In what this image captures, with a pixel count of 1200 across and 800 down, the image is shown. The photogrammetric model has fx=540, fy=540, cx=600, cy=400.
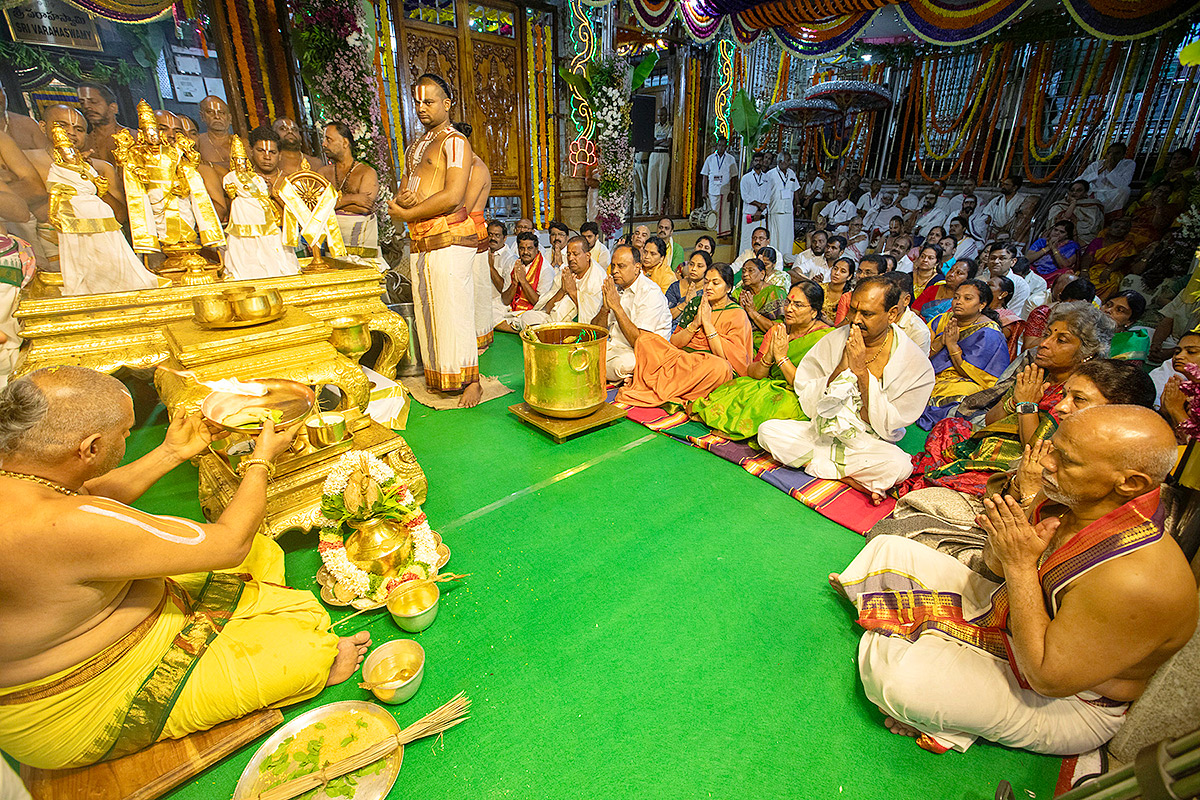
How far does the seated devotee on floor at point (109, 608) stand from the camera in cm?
143

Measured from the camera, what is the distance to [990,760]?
193 centimetres

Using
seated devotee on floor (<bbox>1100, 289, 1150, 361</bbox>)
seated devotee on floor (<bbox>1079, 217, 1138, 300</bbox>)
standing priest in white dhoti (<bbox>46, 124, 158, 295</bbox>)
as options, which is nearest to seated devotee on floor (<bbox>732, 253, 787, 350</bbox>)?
seated devotee on floor (<bbox>1100, 289, 1150, 361</bbox>)

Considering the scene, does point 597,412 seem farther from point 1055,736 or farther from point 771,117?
point 771,117

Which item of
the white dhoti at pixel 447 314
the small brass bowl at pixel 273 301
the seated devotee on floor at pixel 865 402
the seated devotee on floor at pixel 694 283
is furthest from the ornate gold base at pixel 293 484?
the seated devotee on floor at pixel 694 283

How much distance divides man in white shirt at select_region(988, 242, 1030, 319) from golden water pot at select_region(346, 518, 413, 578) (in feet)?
22.2

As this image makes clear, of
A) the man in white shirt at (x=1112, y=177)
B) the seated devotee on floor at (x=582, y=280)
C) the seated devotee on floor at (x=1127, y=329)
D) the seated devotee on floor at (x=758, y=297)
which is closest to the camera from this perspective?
the seated devotee on floor at (x=1127, y=329)

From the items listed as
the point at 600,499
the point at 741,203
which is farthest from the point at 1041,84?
the point at 600,499

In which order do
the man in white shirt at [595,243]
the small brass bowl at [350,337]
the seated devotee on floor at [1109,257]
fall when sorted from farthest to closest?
the seated devotee on floor at [1109,257] → the man in white shirt at [595,243] → the small brass bowl at [350,337]

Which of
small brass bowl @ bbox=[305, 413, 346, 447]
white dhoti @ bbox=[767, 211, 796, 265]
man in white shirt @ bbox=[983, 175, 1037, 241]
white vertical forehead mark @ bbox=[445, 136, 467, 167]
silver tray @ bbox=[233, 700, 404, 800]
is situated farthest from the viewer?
A: white dhoti @ bbox=[767, 211, 796, 265]

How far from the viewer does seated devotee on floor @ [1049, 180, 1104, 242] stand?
984 centimetres

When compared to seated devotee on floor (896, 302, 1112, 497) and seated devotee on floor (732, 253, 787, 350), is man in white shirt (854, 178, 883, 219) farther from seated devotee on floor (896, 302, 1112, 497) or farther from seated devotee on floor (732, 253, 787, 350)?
seated devotee on floor (896, 302, 1112, 497)

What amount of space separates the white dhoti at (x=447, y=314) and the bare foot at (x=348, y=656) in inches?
115

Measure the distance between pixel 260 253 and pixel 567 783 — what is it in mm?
4419

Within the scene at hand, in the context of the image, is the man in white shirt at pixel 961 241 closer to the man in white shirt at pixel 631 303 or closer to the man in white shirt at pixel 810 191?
the man in white shirt at pixel 631 303
